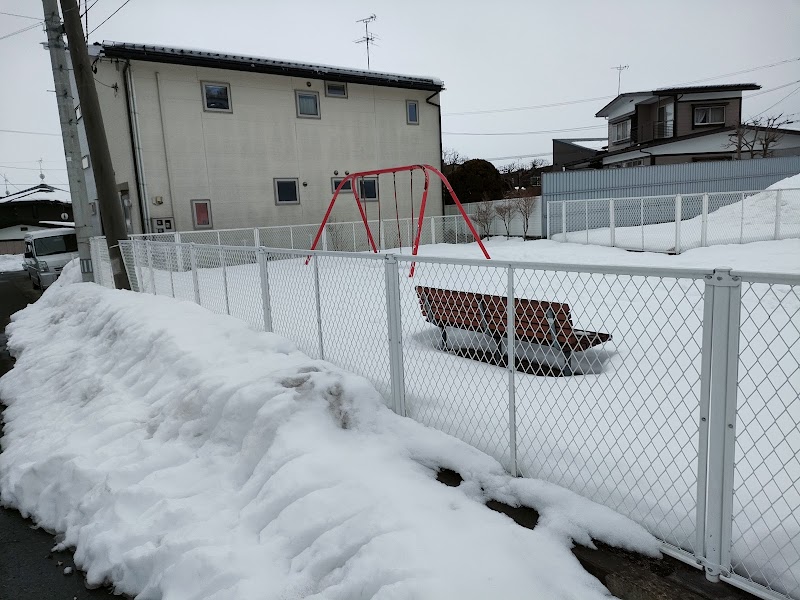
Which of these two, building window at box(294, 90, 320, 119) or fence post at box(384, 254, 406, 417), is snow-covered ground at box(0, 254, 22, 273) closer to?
building window at box(294, 90, 320, 119)

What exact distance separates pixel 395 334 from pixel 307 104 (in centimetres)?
1548

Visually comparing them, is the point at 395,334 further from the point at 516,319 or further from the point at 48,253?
the point at 48,253

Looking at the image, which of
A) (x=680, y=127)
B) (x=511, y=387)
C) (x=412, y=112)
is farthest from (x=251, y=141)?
(x=680, y=127)

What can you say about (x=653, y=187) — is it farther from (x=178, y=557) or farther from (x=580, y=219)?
(x=178, y=557)

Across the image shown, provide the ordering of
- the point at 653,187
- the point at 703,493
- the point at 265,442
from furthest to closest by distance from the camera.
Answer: the point at 653,187
the point at 265,442
the point at 703,493

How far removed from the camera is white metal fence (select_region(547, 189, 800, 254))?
13.3 metres

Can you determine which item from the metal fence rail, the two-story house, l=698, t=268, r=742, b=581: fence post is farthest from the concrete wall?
l=698, t=268, r=742, b=581: fence post

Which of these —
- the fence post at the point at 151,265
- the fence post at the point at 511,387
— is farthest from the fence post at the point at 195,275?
the fence post at the point at 511,387

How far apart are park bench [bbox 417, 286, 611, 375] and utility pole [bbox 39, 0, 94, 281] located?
9.19 metres

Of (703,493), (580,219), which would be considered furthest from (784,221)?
(703,493)

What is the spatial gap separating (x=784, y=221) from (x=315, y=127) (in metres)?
14.0

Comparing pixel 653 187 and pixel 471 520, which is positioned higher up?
pixel 653 187

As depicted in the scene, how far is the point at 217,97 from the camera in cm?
1544

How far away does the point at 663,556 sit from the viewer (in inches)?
89.0
